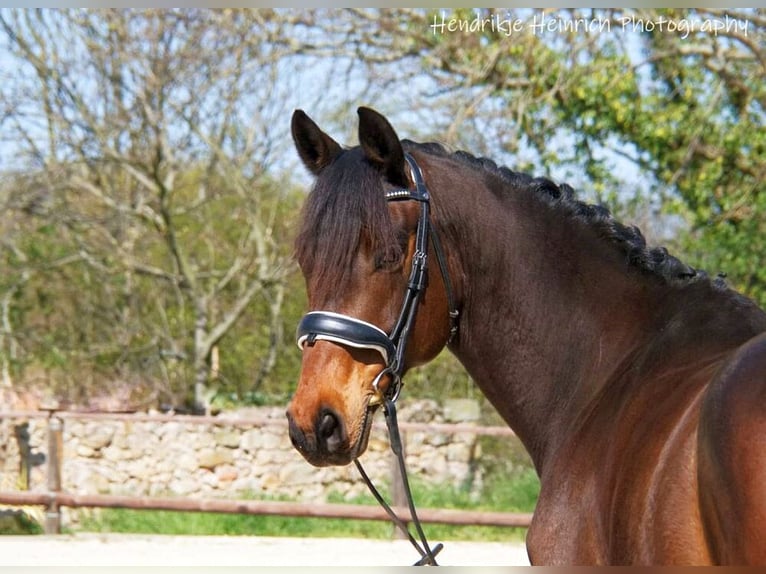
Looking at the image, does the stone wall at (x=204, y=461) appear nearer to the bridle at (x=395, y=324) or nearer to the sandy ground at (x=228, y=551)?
the sandy ground at (x=228, y=551)

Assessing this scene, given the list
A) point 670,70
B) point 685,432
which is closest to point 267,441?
point 670,70

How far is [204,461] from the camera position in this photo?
10008 millimetres

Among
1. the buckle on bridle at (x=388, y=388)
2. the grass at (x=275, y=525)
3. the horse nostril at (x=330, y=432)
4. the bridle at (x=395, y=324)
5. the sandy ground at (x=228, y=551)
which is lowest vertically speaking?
the grass at (x=275, y=525)

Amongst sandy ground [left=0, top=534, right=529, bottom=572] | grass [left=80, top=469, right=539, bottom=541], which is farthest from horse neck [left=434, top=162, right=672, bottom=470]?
grass [left=80, top=469, right=539, bottom=541]

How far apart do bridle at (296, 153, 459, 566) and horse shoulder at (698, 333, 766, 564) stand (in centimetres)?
85

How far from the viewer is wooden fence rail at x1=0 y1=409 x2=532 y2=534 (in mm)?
7965

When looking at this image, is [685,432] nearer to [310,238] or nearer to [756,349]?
[756,349]

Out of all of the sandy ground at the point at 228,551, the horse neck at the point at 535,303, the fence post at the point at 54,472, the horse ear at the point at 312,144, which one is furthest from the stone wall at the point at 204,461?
the horse ear at the point at 312,144

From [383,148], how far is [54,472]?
7120mm

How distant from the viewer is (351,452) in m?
2.42

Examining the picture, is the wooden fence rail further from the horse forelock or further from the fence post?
the horse forelock

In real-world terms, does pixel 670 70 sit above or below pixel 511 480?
above

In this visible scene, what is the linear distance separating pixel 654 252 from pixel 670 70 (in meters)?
8.66

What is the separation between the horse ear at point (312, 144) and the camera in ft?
8.81
